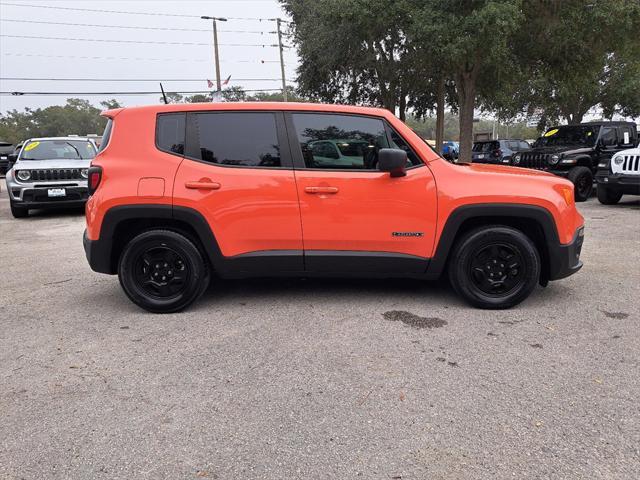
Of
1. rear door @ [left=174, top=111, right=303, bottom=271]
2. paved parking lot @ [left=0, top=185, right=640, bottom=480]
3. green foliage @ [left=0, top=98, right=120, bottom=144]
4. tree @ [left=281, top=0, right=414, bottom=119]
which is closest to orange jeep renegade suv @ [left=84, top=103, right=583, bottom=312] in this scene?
rear door @ [left=174, top=111, right=303, bottom=271]

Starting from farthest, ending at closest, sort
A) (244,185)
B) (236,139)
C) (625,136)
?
(625,136)
(236,139)
(244,185)

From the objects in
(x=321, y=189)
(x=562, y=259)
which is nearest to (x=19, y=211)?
(x=321, y=189)

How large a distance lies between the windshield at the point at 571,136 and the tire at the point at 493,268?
9.76 metres

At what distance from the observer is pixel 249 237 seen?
420cm

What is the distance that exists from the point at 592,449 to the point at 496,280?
2035mm

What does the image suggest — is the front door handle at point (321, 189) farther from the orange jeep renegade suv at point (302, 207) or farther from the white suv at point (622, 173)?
the white suv at point (622, 173)

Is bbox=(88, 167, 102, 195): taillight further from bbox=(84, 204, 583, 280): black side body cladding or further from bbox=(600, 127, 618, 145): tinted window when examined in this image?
bbox=(600, 127, 618, 145): tinted window

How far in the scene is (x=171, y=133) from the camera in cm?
423

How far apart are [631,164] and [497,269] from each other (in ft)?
24.5

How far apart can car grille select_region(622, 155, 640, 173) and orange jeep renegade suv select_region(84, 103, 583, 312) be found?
22.4 ft

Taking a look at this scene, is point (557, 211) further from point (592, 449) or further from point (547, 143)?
point (547, 143)

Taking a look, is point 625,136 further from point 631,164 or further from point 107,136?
point 107,136

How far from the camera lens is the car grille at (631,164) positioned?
31.9 ft

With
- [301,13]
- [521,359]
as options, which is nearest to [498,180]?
[521,359]
